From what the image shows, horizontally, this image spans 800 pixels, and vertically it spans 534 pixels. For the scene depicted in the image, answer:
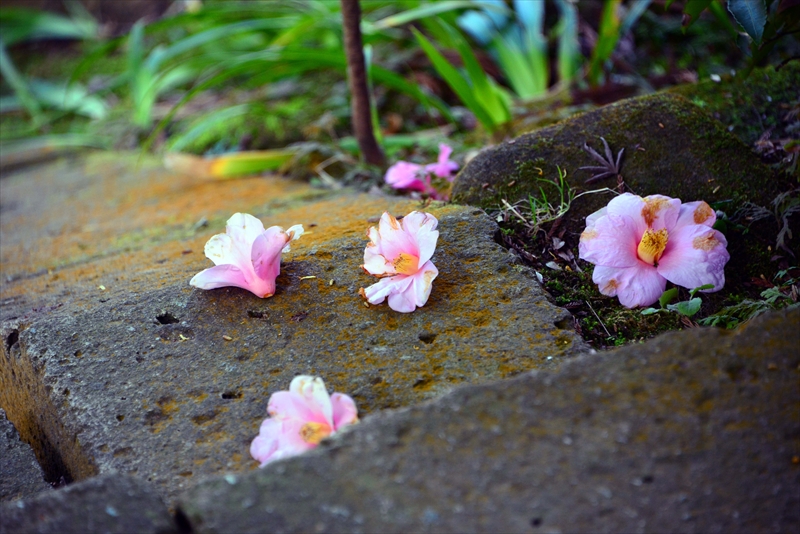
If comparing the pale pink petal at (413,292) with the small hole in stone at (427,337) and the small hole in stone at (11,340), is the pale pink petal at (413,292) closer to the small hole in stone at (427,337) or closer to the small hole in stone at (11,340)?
the small hole in stone at (427,337)

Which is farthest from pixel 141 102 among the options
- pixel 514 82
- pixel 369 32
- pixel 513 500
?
pixel 513 500

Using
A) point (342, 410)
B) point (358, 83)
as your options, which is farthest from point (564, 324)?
point (358, 83)

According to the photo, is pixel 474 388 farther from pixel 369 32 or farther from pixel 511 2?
pixel 511 2

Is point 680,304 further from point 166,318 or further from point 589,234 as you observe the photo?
point 166,318

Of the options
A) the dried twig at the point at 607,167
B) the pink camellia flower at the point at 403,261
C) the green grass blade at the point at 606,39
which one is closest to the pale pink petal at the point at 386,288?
the pink camellia flower at the point at 403,261

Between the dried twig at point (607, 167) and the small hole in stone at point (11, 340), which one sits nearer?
the small hole in stone at point (11, 340)

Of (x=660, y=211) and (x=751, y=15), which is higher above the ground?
(x=751, y=15)

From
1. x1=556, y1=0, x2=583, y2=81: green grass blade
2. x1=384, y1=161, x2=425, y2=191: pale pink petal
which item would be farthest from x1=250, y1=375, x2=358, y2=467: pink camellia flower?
x1=556, y1=0, x2=583, y2=81: green grass blade

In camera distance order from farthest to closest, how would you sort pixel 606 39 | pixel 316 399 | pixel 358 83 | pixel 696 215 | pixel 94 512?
pixel 606 39, pixel 358 83, pixel 696 215, pixel 316 399, pixel 94 512
